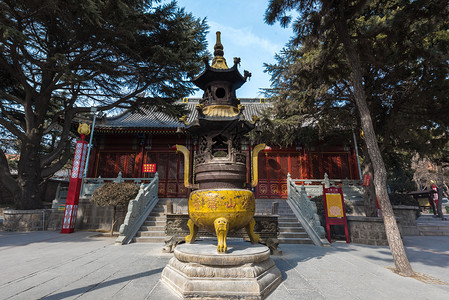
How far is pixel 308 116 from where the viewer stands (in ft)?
32.3

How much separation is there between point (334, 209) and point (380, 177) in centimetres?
344

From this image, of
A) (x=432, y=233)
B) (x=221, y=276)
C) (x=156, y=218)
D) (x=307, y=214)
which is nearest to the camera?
(x=221, y=276)

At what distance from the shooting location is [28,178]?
9484mm

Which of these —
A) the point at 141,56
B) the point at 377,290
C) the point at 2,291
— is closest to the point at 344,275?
the point at 377,290

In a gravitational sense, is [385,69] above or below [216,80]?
above

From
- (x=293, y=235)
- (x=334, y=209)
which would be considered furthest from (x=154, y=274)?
(x=334, y=209)

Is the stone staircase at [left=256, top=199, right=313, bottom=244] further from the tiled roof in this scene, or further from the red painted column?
the red painted column

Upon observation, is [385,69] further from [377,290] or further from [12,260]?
[12,260]

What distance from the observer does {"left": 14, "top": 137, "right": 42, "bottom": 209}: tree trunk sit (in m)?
9.31

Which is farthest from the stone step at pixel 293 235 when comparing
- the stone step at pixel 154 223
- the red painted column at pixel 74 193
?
the red painted column at pixel 74 193

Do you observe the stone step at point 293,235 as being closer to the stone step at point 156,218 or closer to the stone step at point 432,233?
the stone step at point 156,218

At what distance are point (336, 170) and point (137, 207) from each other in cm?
1230

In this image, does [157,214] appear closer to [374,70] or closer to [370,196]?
[370,196]

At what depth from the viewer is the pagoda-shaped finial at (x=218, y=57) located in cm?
512
